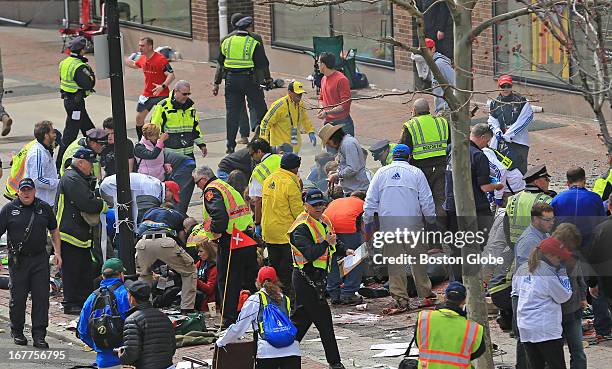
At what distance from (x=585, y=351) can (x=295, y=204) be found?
3236mm

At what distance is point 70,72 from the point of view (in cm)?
1988

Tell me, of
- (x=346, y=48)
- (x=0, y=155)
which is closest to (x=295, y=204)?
(x=0, y=155)

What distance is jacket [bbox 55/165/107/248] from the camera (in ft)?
46.3

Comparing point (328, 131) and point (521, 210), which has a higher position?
point (328, 131)

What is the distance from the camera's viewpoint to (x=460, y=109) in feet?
34.9

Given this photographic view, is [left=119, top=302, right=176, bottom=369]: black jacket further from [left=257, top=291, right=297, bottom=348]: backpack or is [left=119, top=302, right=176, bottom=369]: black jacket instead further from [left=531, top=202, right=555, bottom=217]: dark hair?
[left=531, top=202, right=555, bottom=217]: dark hair

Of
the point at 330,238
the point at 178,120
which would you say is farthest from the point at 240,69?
the point at 330,238

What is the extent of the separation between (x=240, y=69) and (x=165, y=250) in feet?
22.7

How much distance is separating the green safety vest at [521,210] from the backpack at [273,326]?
267cm

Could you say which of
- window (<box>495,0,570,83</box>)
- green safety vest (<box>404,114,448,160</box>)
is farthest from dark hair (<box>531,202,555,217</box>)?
window (<box>495,0,570,83</box>)

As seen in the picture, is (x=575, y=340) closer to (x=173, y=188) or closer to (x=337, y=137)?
(x=337, y=137)

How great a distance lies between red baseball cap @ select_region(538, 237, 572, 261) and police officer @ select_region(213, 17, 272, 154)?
9701 mm

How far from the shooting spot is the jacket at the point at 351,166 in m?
15.0

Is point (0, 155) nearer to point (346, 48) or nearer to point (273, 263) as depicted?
point (346, 48)
